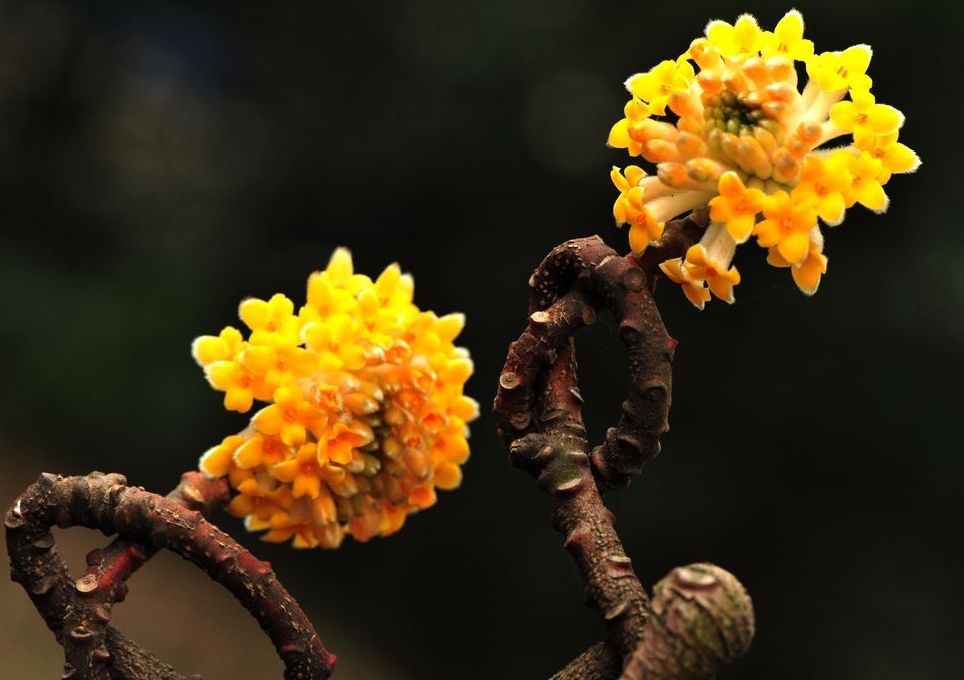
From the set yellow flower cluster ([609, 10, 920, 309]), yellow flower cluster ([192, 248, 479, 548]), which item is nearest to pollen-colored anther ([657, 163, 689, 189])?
yellow flower cluster ([609, 10, 920, 309])

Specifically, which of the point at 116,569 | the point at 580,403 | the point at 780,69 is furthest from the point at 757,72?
the point at 116,569

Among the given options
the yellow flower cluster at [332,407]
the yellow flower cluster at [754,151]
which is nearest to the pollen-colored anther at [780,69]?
the yellow flower cluster at [754,151]

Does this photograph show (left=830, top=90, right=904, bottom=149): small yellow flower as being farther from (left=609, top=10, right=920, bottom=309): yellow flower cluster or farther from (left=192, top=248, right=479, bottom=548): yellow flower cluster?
(left=192, top=248, right=479, bottom=548): yellow flower cluster

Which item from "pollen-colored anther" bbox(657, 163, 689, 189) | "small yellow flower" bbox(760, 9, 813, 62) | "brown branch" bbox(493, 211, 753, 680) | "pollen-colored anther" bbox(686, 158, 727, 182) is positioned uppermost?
"small yellow flower" bbox(760, 9, 813, 62)

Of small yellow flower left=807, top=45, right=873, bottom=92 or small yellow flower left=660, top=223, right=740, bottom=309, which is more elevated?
small yellow flower left=807, top=45, right=873, bottom=92

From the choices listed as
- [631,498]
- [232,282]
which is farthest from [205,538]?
[232,282]

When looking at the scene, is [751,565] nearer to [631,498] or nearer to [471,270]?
[631,498]
